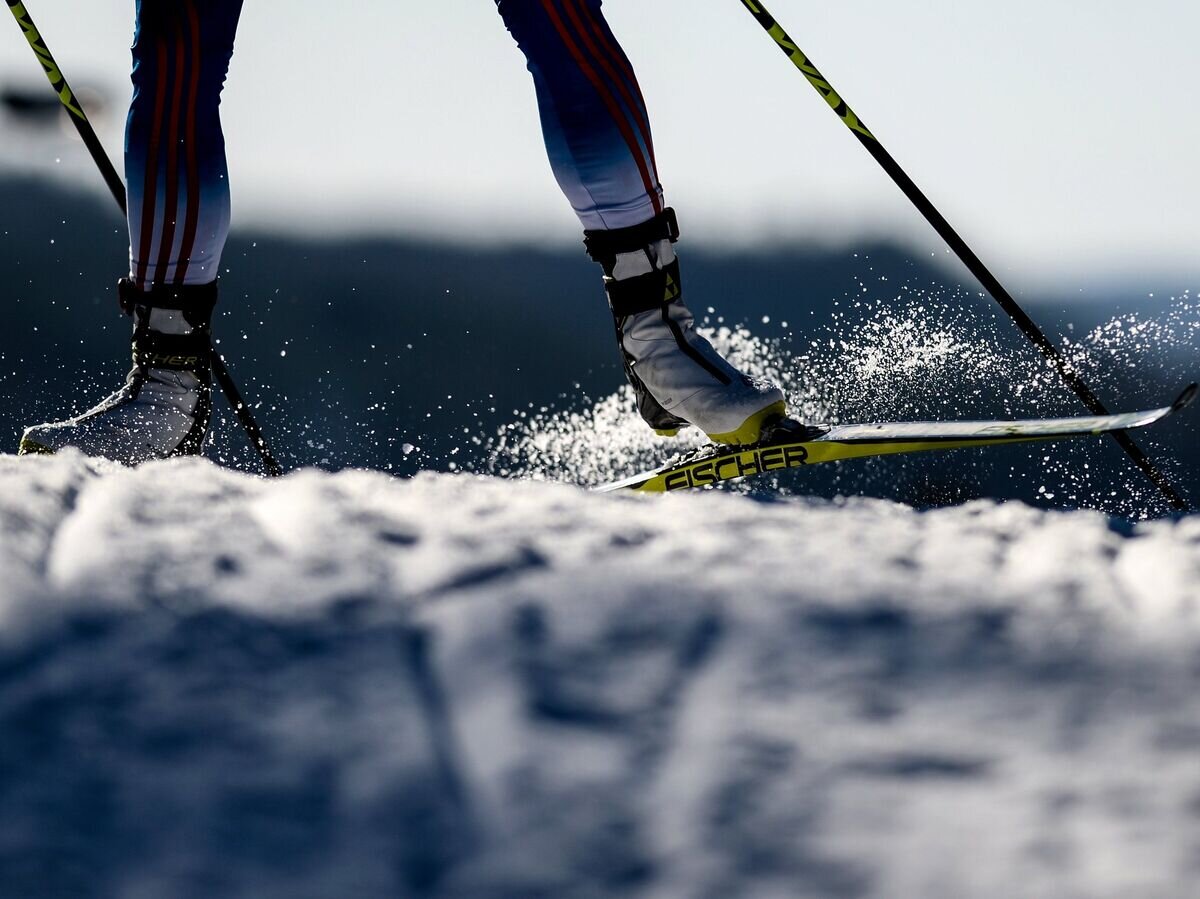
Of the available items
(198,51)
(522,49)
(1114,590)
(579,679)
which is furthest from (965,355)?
(579,679)

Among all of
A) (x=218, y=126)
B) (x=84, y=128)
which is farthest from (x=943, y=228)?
(x=84, y=128)

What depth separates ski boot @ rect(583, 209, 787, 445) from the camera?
2.41 m

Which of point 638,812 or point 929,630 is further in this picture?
point 929,630

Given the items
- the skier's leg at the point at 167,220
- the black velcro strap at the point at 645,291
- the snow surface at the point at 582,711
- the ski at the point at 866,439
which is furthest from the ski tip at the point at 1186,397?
the skier's leg at the point at 167,220

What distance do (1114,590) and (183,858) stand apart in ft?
2.11

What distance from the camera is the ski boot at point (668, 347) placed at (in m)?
2.41

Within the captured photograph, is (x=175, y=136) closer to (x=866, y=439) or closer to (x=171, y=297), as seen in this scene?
(x=171, y=297)

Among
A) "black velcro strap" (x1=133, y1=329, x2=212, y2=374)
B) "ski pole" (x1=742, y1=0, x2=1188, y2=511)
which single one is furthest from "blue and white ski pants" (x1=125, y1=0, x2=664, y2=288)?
"ski pole" (x1=742, y1=0, x2=1188, y2=511)

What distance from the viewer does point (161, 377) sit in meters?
2.47

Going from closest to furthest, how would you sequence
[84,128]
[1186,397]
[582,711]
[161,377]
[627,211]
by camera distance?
[582,711]
[1186,397]
[627,211]
[161,377]
[84,128]

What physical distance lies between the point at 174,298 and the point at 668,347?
1101 millimetres

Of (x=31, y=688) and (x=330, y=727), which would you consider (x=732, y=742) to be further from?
(x=31, y=688)

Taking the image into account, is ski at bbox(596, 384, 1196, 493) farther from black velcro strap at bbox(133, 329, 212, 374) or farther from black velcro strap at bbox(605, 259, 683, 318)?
black velcro strap at bbox(133, 329, 212, 374)

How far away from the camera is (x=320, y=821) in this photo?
1.85ft
